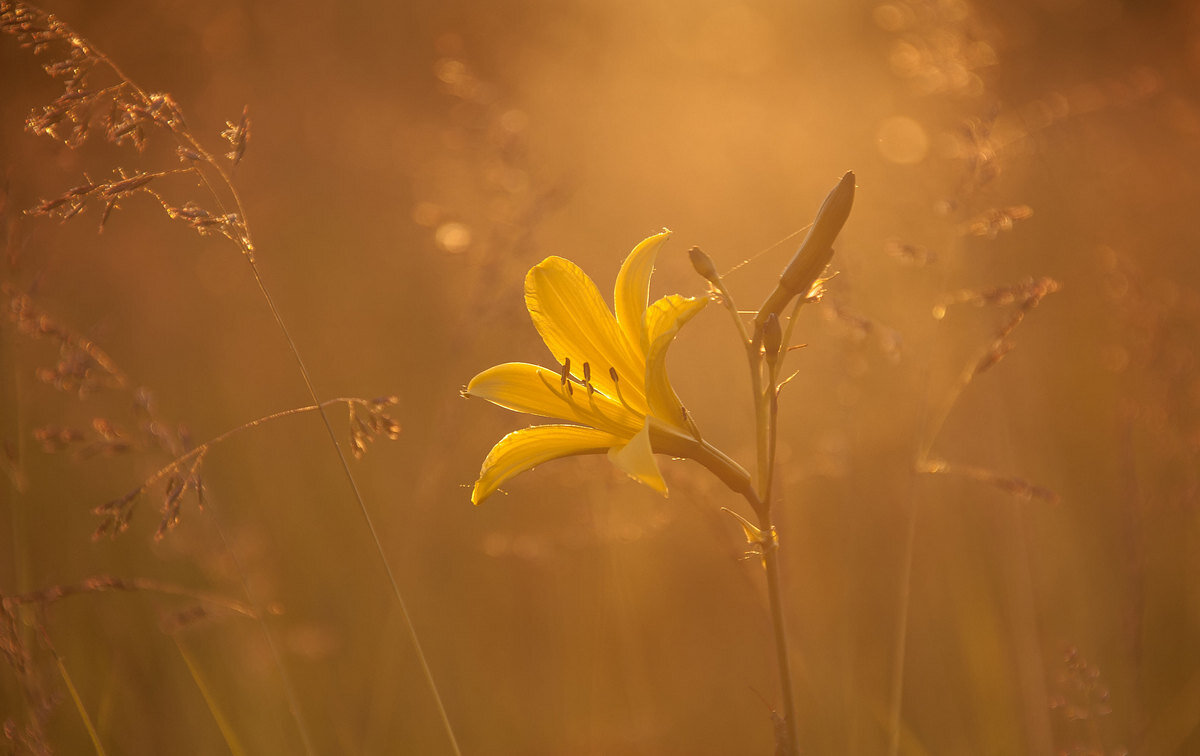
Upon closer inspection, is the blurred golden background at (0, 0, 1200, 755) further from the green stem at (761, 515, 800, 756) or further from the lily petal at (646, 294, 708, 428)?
the green stem at (761, 515, 800, 756)

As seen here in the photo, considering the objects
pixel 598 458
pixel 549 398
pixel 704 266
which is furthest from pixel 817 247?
pixel 598 458

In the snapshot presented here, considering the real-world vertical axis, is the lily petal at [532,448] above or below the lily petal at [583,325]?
below

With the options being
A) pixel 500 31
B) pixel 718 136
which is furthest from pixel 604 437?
pixel 500 31

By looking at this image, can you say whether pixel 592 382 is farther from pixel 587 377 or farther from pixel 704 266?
pixel 704 266

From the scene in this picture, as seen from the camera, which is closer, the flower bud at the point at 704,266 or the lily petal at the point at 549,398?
the flower bud at the point at 704,266

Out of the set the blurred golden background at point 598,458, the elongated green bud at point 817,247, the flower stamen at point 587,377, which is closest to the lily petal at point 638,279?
the flower stamen at point 587,377

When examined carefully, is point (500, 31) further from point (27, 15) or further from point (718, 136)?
point (27, 15)

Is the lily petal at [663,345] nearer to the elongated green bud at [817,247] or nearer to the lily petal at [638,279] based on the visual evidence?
the lily petal at [638,279]
